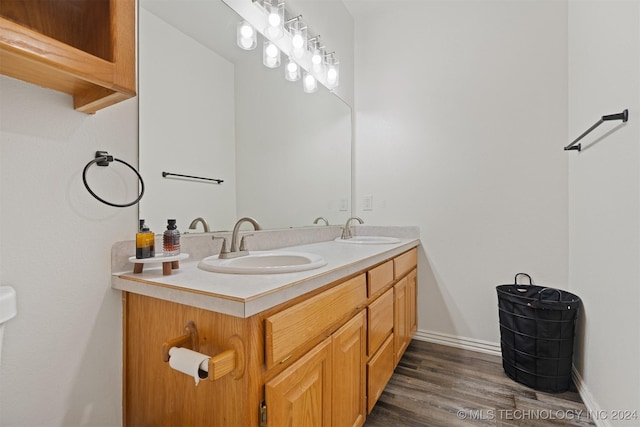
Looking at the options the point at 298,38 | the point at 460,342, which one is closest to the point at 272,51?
the point at 298,38

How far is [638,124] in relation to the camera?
41.9 inches

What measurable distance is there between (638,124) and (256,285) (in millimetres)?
1429

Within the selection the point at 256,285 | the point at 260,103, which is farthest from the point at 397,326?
the point at 260,103

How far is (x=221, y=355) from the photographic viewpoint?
66cm

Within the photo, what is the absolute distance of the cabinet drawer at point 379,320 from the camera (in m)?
1.32

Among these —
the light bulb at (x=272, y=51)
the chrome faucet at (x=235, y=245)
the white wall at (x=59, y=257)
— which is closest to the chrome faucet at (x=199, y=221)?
the chrome faucet at (x=235, y=245)

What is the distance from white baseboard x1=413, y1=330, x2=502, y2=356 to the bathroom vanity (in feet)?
4.07

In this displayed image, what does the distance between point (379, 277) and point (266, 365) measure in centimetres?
83

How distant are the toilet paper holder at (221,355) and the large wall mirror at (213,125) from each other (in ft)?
1.50

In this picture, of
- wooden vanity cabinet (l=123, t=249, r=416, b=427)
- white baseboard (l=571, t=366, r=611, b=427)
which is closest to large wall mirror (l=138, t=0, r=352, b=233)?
wooden vanity cabinet (l=123, t=249, r=416, b=427)

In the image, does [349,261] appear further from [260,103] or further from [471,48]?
[471,48]

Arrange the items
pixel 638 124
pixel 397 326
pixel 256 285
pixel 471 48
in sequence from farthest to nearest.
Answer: pixel 471 48 → pixel 397 326 → pixel 638 124 → pixel 256 285

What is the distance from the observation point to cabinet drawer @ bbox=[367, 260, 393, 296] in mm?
1321

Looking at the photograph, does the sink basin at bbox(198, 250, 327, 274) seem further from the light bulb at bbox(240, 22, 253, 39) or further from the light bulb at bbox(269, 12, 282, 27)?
the light bulb at bbox(269, 12, 282, 27)
